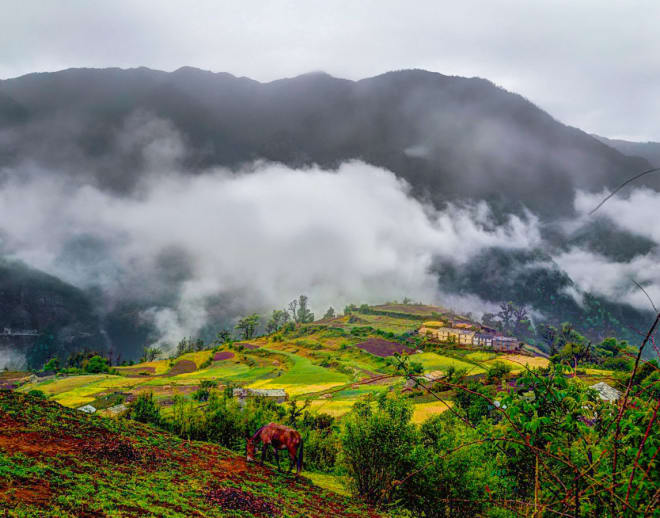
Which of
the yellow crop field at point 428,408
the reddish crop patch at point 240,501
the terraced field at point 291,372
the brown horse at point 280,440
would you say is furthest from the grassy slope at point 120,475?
the yellow crop field at point 428,408

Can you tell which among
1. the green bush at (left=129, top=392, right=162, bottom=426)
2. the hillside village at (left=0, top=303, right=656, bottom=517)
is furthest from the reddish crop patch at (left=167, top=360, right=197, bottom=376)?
the green bush at (left=129, top=392, right=162, bottom=426)

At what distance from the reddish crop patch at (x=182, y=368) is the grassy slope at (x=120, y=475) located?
123 metres

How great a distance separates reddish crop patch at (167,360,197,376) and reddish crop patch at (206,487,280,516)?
128902 millimetres

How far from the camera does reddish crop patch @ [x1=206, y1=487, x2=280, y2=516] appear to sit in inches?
524

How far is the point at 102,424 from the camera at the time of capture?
1881 centimetres

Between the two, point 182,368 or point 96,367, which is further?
point 96,367

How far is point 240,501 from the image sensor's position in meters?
13.8

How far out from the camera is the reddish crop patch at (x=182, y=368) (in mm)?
132250

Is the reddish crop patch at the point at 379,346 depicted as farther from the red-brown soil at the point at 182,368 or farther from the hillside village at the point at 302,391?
the red-brown soil at the point at 182,368

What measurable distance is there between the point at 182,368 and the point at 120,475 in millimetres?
137724

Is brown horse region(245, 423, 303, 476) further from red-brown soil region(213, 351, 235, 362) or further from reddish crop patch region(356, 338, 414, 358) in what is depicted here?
red-brown soil region(213, 351, 235, 362)

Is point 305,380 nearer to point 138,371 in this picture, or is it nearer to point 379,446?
point 138,371

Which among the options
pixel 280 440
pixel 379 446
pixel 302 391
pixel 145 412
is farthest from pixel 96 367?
pixel 379 446

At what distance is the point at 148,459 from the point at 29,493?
6.52 meters
